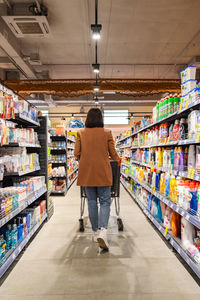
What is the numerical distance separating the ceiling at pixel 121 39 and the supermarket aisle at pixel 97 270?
17.0 feet

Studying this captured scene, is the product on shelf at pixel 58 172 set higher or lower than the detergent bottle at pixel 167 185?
lower

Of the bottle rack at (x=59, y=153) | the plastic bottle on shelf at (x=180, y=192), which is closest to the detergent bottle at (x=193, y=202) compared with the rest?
the plastic bottle on shelf at (x=180, y=192)

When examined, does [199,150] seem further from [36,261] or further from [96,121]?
[36,261]

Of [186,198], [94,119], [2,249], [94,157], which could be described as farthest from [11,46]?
[186,198]

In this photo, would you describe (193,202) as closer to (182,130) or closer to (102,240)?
(182,130)

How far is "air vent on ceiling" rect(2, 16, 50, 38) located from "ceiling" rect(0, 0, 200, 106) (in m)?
0.32

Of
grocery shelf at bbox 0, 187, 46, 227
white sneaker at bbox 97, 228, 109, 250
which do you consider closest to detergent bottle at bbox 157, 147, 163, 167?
white sneaker at bbox 97, 228, 109, 250

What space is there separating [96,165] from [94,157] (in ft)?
0.35

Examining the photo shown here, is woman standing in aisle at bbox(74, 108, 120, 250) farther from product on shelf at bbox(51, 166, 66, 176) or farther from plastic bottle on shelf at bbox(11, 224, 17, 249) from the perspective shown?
product on shelf at bbox(51, 166, 66, 176)

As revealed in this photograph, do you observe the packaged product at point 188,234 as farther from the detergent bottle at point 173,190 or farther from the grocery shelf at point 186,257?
the detergent bottle at point 173,190

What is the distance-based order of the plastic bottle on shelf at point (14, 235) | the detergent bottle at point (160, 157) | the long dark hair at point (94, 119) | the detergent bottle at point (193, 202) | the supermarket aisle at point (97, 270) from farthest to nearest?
the detergent bottle at point (160, 157)
the long dark hair at point (94, 119)
the plastic bottle on shelf at point (14, 235)
the detergent bottle at point (193, 202)
the supermarket aisle at point (97, 270)

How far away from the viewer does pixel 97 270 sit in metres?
2.46

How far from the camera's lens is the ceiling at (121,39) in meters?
5.71

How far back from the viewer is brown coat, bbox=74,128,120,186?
2.99 m
